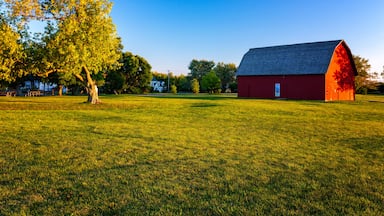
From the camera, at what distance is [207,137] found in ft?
29.6

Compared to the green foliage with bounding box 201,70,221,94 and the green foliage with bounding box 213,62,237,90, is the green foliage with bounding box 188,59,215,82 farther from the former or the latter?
the green foliage with bounding box 201,70,221,94

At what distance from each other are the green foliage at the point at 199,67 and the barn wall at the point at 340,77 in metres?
58.6

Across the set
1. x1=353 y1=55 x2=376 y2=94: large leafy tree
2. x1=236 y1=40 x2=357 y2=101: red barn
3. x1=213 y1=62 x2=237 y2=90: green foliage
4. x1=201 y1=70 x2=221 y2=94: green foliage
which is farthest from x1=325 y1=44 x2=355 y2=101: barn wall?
x1=213 y1=62 x2=237 y2=90: green foliage

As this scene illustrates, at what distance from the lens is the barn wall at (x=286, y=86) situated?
1289 inches

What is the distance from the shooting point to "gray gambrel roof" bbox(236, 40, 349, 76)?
108 ft

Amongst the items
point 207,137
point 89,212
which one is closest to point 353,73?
point 207,137

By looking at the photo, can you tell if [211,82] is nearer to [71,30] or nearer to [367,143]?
[71,30]

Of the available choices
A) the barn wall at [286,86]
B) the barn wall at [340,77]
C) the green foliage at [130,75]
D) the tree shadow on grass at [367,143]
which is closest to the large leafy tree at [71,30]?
the tree shadow on grass at [367,143]

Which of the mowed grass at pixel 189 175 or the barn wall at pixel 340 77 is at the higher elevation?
the barn wall at pixel 340 77

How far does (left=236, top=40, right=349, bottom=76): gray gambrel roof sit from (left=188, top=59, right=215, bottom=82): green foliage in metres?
52.7

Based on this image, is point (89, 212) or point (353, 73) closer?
point (89, 212)

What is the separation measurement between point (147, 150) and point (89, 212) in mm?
3393

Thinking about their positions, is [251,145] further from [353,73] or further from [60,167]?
[353,73]

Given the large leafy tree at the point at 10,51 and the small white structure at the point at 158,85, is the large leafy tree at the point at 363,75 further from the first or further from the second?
the large leafy tree at the point at 10,51
